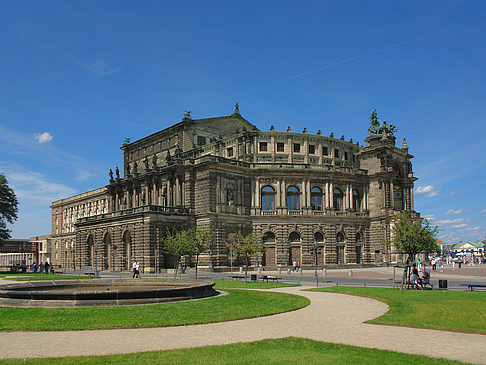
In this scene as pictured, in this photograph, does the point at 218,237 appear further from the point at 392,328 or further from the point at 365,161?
the point at 392,328

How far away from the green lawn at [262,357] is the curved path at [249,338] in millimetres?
738

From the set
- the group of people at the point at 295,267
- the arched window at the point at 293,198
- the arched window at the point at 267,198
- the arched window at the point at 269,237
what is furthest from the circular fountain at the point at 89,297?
the arched window at the point at 293,198

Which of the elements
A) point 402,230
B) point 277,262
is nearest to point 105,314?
point 402,230

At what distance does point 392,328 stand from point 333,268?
56908 mm

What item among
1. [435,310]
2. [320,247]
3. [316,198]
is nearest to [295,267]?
[320,247]

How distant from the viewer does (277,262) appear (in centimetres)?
7231

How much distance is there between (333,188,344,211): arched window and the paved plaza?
196 ft

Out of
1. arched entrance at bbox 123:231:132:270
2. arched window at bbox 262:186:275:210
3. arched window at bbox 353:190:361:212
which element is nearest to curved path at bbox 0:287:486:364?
arched entrance at bbox 123:231:132:270

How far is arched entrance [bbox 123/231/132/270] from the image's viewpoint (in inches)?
2724

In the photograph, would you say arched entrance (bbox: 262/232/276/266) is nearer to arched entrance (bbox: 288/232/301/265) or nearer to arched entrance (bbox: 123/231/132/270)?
arched entrance (bbox: 288/232/301/265)

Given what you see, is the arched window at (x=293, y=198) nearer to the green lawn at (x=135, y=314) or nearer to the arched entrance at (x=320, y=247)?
the arched entrance at (x=320, y=247)

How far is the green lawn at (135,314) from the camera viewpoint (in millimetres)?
17594

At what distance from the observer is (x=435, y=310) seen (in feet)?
70.8

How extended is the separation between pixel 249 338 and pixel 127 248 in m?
57.2
